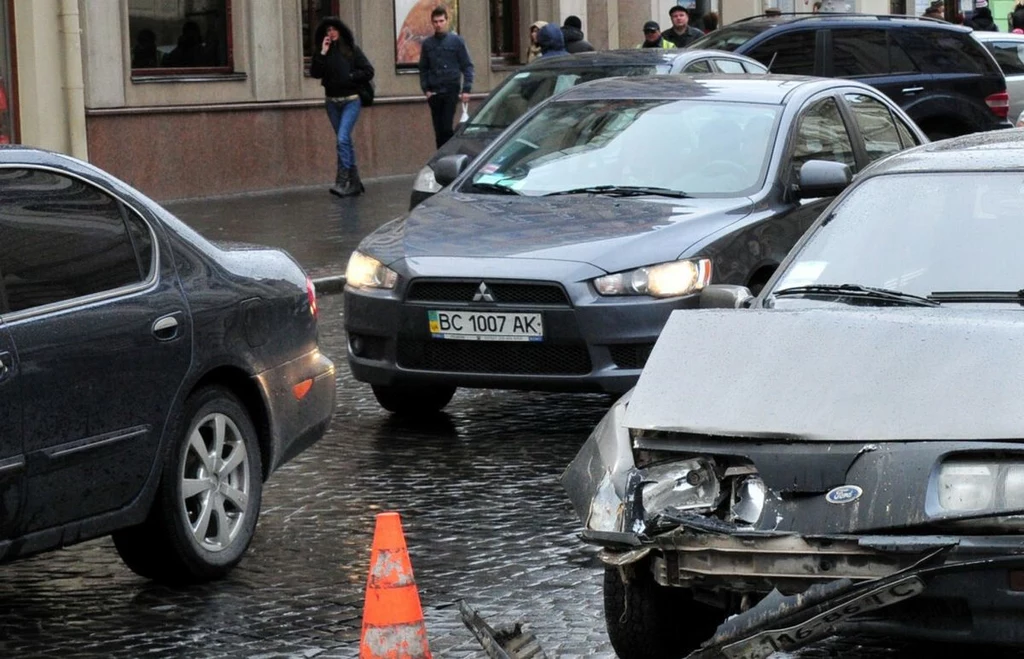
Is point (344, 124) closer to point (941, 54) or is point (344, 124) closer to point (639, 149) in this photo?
point (941, 54)

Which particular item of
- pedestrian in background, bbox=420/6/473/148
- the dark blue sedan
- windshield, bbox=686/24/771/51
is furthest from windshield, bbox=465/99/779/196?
pedestrian in background, bbox=420/6/473/148

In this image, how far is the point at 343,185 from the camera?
22.4 meters

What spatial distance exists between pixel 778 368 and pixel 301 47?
62.9 ft


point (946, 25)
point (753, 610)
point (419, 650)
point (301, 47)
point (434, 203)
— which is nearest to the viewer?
point (753, 610)

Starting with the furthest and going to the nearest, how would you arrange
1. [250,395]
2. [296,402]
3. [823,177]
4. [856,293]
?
[823,177], [296,402], [250,395], [856,293]

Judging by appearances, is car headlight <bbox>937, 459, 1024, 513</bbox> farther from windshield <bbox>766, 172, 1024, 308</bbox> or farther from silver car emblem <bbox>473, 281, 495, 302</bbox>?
silver car emblem <bbox>473, 281, 495, 302</bbox>

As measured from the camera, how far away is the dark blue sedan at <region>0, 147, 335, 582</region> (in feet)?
19.8

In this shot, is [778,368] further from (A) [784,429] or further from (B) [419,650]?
(B) [419,650]

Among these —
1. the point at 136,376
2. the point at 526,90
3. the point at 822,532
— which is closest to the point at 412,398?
the point at 136,376

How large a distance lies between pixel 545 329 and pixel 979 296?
10.6 ft

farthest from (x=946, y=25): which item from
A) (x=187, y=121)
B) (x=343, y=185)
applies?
(x=187, y=121)

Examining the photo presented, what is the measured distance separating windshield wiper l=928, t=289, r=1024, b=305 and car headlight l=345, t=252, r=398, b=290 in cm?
371

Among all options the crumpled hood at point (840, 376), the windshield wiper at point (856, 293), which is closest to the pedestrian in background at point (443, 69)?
the windshield wiper at point (856, 293)

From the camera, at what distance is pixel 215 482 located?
22.6 feet
